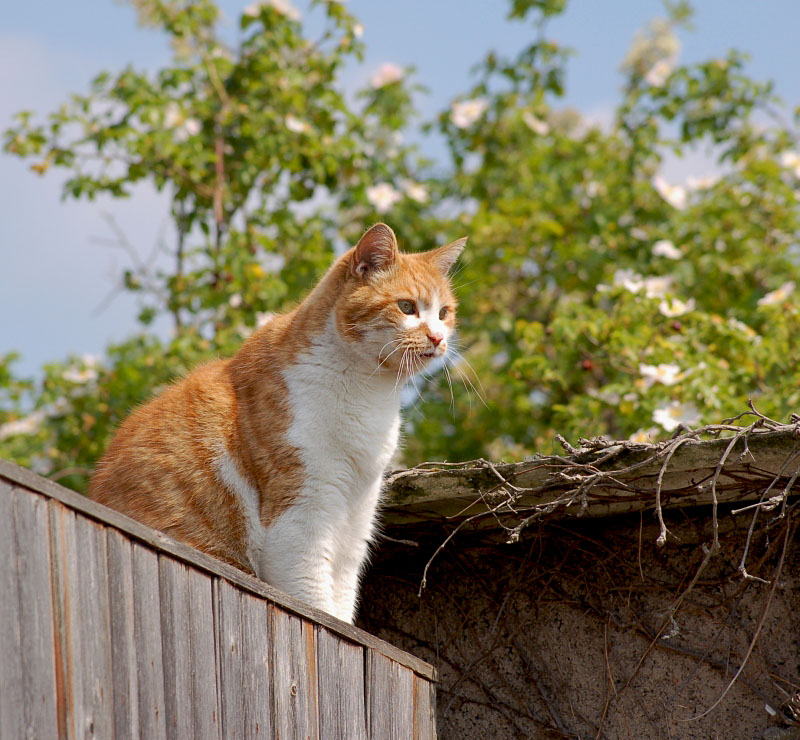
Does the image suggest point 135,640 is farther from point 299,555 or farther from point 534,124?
point 534,124

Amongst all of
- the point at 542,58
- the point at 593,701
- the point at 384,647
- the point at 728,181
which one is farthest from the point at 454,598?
the point at 542,58

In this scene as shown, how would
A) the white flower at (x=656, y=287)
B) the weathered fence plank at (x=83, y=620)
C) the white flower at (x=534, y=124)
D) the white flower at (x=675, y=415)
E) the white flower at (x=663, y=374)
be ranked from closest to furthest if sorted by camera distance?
the weathered fence plank at (x=83, y=620), the white flower at (x=675, y=415), the white flower at (x=663, y=374), the white flower at (x=656, y=287), the white flower at (x=534, y=124)

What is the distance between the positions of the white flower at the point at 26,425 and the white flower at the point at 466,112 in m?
3.25

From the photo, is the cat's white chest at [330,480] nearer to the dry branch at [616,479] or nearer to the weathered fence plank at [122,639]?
the dry branch at [616,479]

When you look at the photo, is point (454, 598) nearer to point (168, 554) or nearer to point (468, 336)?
point (168, 554)

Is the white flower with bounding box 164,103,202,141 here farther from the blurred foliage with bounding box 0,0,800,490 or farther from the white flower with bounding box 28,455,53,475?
the white flower with bounding box 28,455,53,475

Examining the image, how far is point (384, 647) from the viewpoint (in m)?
2.30

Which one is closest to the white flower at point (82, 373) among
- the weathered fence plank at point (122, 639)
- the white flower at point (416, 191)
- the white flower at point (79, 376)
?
the white flower at point (79, 376)

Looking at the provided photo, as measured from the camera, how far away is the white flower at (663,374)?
4.30 m

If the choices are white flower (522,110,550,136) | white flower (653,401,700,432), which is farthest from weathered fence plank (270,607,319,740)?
white flower (522,110,550,136)

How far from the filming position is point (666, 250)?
5672 millimetres

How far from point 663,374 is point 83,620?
3.08m

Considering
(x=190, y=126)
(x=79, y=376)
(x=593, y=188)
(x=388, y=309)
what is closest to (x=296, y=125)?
(x=190, y=126)

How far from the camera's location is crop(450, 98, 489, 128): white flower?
6.92m
